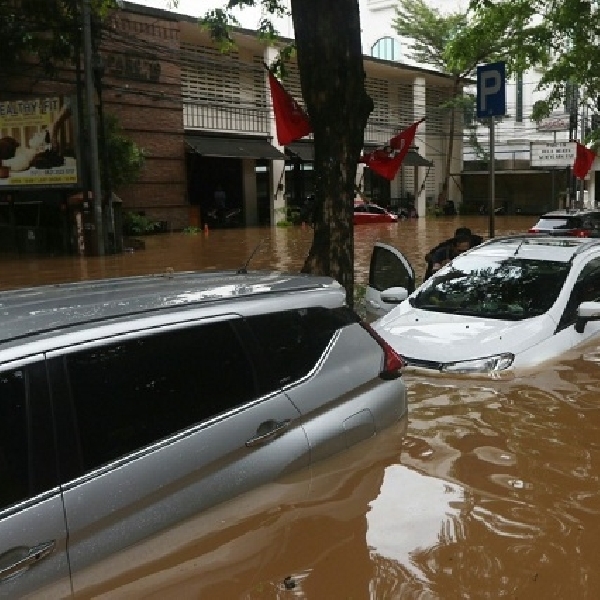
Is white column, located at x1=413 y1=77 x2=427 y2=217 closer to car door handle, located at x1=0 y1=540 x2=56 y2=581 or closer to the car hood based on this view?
the car hood

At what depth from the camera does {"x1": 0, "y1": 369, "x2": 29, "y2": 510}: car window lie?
224 cm

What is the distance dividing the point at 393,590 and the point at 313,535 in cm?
43

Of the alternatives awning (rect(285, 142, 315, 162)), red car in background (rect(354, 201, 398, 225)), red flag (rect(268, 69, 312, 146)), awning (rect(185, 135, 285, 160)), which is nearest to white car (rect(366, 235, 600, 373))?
red flag (rect(268, 69, 312, 146))

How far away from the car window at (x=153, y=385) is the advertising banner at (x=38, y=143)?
1502cm

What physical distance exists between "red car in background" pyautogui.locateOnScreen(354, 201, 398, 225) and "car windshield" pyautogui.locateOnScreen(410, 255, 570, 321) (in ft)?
77.1

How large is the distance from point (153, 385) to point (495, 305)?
4.42 metres

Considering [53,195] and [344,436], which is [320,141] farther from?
[53,195]

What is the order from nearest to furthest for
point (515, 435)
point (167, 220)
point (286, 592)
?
point (286, 592) → point (515, 435) → point (167, 220)

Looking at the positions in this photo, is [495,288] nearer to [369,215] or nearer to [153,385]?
[153,385]

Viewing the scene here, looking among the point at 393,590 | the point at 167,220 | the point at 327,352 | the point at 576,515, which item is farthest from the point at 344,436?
the point at 167,220

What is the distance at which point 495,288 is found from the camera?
268 inches

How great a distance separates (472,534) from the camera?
3.79 meters

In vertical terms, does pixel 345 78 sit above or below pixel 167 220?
above

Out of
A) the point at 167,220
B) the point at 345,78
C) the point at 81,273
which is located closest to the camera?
the point at 345,78
